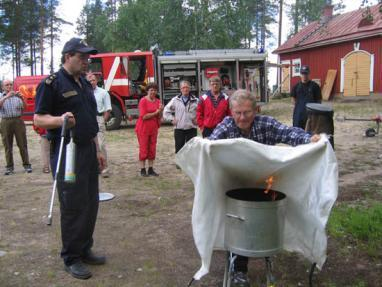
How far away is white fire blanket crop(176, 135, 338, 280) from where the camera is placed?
2619mm

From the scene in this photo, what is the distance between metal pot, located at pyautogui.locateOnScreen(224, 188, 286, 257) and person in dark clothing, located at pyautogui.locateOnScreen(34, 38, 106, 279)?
1386 millimetres

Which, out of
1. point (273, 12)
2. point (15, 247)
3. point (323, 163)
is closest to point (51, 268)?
point (15, 247)

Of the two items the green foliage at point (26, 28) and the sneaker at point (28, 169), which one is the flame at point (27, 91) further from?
the green foliage at point (26, 28)

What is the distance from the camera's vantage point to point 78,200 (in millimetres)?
3607

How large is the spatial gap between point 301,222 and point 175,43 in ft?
73.6

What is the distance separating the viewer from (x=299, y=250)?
3.09 meters

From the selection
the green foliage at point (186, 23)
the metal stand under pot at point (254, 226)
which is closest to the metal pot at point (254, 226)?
the metal stand under pot at point (254, 226)

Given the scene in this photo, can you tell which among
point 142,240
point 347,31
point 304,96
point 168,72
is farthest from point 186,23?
point 142,240

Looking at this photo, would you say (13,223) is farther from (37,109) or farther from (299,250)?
(299,250)

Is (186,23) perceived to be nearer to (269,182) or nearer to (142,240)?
(142,240)

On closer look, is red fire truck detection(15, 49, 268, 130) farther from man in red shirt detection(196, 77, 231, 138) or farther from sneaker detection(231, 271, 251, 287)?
sneaker detection(231, 271, 251, 287)

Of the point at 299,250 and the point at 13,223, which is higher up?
the point at 299,250

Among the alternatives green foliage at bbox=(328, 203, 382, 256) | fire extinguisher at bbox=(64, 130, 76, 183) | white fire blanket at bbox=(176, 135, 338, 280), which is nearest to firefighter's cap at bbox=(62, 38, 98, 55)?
fire extinguisher at bbox=(64, 130, 76, 183)

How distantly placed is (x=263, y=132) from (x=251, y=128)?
94mm
